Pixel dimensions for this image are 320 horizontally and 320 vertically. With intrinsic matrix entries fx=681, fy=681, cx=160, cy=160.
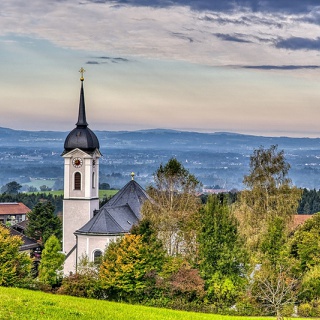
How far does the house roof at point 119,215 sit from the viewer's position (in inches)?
2074

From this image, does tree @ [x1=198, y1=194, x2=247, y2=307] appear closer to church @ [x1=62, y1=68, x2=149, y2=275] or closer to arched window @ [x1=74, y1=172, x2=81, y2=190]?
church @ [x1=62, y1=68, x2=149, y2=275]

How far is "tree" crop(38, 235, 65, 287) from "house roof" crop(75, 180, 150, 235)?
2.23 metres

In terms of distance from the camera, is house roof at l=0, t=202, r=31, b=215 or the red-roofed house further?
house roof at l=0, t=202, r=31, b=215

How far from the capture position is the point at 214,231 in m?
43.1

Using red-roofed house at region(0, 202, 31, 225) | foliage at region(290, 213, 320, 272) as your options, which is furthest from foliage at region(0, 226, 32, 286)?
red-roofed house at region(0, 202, 31, 225)

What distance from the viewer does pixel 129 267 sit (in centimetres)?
4219

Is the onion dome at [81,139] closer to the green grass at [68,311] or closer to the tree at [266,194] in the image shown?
the tree at [266,194]

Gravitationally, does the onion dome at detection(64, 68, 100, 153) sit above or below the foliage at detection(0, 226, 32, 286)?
above

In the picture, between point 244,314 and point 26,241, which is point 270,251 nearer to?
point 244,314

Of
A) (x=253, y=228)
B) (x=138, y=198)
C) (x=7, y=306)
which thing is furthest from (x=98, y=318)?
(x=138, y=198)

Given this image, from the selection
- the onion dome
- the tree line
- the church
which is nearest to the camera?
the tree line

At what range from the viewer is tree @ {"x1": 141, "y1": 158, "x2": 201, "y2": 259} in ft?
150

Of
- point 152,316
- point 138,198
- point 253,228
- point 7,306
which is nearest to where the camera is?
point 7,306

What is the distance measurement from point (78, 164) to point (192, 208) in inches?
602
